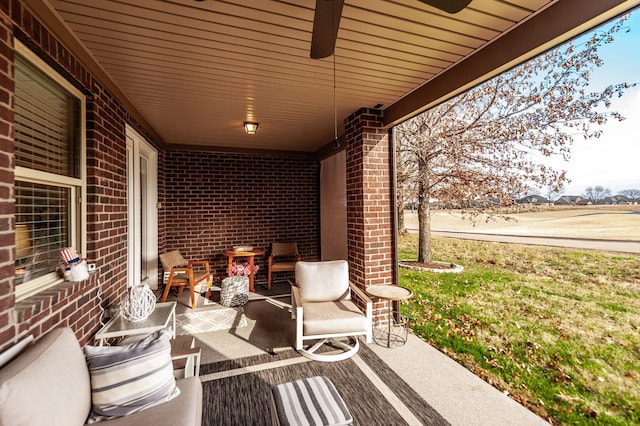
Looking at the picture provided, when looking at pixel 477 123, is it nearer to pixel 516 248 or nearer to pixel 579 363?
pixel 516 248

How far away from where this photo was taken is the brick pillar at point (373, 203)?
3287mm

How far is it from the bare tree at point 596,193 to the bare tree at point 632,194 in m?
0.22

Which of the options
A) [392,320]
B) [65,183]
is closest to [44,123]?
[65,183]

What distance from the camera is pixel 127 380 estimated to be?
57.1 inches

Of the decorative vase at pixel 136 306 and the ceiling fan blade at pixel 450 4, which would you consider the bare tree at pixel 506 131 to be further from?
the decorative vase at pixel 136 306

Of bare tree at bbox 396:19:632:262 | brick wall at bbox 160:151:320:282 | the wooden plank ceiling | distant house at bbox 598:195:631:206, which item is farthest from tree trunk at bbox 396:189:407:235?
distant house at bbox 598:195:631:206

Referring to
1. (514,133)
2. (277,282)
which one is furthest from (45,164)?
(514,133)

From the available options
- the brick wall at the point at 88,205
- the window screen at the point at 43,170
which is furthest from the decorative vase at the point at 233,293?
the window screen at the point at 43,170

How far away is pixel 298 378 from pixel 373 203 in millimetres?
1987

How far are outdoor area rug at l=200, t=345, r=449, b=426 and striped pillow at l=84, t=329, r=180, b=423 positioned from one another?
0.62 meters

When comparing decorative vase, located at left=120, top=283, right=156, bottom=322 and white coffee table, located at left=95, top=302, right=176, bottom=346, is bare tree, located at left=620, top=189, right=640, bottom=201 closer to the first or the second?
white coffee table, located at left=95, top=302, right=176, bottom=346

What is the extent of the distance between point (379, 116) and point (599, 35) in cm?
215

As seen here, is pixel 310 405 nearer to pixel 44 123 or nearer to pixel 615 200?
pixel 44 123

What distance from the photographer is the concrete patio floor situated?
193 cm
